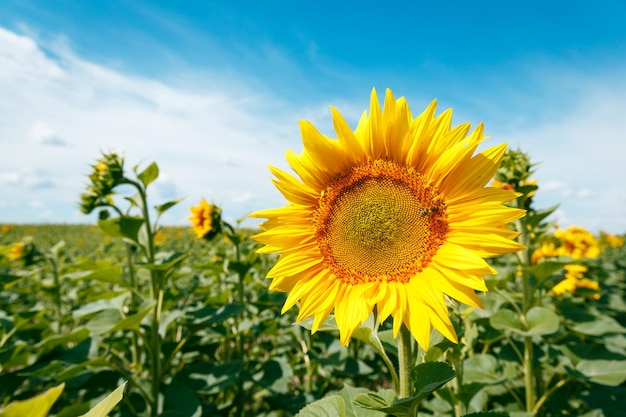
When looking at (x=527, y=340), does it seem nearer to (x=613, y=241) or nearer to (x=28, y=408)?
(x=28, y=408)

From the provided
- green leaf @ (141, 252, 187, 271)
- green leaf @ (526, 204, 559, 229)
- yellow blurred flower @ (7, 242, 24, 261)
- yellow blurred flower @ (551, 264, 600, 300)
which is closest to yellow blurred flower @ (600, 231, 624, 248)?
yellow blurred flower @ (551, 264, 600, 300)

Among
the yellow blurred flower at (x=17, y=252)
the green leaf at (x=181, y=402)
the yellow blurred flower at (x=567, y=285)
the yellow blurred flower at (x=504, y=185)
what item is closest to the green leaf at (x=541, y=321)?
the yellow blurred flower at (x=504, y=185)

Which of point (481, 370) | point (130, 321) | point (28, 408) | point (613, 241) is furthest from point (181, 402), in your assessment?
point (613, 241)

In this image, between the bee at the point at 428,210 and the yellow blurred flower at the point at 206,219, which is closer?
the bee at the point at 428,210

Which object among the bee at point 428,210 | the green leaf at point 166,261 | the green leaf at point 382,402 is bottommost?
the green leaf at point 382,402

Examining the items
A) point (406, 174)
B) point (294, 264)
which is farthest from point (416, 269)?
point (294, 264)

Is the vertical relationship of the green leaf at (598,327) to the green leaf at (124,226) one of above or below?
below

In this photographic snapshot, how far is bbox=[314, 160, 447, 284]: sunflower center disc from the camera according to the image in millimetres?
1419

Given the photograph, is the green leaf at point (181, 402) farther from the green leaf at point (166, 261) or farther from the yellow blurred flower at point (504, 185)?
the yellow blurred flower at point (504, 185)

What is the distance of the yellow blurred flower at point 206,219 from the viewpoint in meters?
3.63

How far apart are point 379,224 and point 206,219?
2.46 meters

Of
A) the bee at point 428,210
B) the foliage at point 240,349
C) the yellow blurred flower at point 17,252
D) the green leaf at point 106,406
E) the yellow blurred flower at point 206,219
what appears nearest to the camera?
the green leaf at point 106,406

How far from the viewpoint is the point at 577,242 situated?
4637 millimetres

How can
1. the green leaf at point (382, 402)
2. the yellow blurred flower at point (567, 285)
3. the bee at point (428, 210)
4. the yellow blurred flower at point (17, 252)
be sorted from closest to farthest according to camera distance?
the green leaf at point (382, 402) → the bee at point (428, 210) → the yellow blurred flower at point (567, 285) → the yellow blurred flower at point (17, 252)
